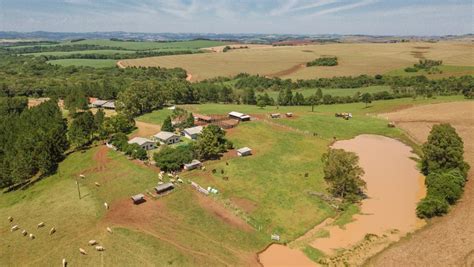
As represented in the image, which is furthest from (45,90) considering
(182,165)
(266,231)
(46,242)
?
(266,231)

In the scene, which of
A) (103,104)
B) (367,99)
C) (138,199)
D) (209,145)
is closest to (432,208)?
(209,145)

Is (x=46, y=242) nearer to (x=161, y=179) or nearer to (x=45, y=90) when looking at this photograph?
(x=161, y=179)

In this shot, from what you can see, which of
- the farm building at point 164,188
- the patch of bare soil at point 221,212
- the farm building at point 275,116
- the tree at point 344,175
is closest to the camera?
the patch of bare soil at point 221,212

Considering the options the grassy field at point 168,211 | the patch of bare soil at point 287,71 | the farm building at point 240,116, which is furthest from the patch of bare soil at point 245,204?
the patch of bare soil at point 287,71

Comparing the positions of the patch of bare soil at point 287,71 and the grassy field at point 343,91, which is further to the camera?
the patch of bare soil at point 287,71

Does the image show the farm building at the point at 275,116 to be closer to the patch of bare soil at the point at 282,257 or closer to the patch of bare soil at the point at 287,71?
the patch of bare soil at the point at 282,257

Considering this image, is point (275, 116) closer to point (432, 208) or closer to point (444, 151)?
point (444, 151)

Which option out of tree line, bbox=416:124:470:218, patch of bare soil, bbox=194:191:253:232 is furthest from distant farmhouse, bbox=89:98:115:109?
tree line, bbox=416:124:470:218

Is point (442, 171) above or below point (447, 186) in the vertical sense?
below
